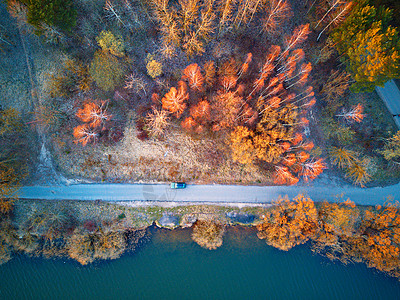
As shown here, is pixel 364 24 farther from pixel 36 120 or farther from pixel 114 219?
pixel 36 120

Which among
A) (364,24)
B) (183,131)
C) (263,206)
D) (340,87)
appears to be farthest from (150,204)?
(364,24)

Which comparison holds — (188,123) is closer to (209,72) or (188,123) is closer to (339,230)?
(209,72)

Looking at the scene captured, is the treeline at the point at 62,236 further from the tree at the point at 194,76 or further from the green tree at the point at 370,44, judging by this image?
the green tree at the point at 370,44

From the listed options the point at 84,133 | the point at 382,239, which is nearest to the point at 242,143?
the point at 84,133

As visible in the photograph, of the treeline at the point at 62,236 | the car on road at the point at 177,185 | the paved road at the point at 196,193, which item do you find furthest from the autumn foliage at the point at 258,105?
the treeline at the point at 62,236

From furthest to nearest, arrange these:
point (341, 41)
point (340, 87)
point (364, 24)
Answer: point (340, 87), point (341, 41), point (364, 24)

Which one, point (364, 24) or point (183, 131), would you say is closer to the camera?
point (364, 24)
